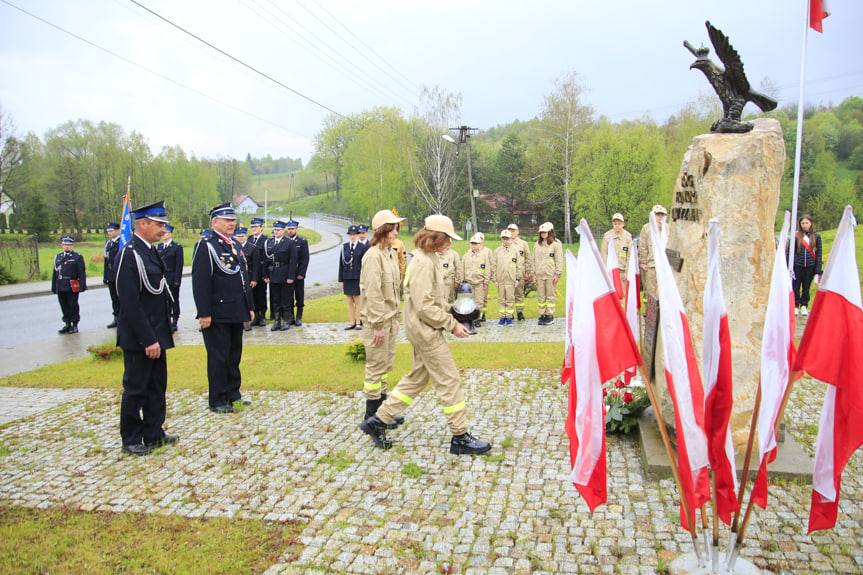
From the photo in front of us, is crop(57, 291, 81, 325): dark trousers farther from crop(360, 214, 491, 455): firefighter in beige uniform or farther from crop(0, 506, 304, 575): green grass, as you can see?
crop(360, 214, 491, 455): firefighter in beige uniform

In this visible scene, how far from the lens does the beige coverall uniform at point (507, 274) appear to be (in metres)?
11.7

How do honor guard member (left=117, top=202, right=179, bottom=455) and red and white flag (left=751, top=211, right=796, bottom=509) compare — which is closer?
red and white flag (left=751, top=211, right=796, bottom=509)

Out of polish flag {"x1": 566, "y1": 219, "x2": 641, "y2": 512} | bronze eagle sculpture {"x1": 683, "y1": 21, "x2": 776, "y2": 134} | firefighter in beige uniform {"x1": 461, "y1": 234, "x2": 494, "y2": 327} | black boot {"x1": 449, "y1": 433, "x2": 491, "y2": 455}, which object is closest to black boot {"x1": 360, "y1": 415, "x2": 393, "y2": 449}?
black boot {"x1": 449, "y1": 433, "x2": 491, "y2": 455}

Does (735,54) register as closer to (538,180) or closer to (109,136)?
(538,180)

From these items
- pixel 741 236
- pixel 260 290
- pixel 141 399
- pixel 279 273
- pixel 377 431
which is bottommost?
pixel 377 431

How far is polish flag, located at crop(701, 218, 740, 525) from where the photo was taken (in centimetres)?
290

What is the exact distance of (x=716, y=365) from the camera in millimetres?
2924

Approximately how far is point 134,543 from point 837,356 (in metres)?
4.48

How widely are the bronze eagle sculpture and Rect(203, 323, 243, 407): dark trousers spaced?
18.4ft

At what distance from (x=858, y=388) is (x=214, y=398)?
6221mm

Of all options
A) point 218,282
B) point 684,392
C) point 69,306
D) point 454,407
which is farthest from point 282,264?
point 684,392

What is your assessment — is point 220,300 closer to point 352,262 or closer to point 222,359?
point 222,359

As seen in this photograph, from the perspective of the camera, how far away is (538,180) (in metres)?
48.6

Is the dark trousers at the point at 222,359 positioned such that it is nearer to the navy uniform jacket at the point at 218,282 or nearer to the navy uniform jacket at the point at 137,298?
the navy uniform jacket at the point at 218,282
